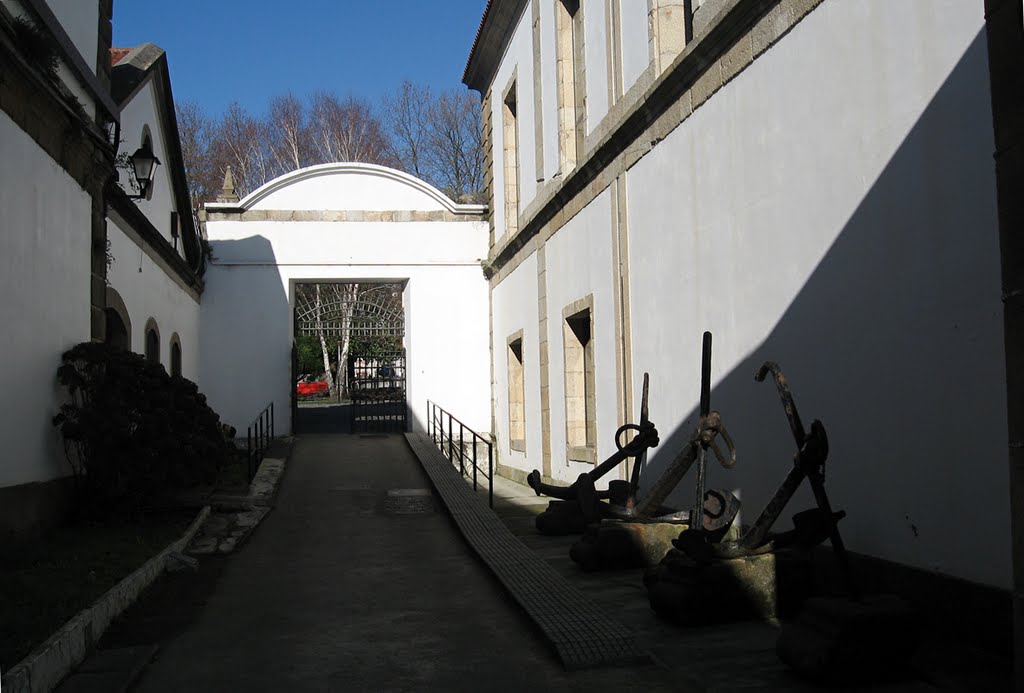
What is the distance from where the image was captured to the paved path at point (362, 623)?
4.49 meters

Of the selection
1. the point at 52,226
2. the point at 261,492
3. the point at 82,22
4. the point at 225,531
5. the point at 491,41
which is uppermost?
the point at 491,41

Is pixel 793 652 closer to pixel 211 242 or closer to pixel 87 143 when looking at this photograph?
pixel 87 143

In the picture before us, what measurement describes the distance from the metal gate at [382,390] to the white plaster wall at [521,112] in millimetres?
3970

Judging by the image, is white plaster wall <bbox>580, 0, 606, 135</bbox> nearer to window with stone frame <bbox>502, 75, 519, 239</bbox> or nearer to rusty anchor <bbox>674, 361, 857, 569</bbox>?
window with stone frame <bbox>502, 75, 519, 239</bbox>

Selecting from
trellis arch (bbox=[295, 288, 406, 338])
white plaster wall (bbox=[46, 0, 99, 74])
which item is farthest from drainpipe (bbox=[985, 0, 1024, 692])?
trellis arch (bbox=[295, 288, 406, 338])

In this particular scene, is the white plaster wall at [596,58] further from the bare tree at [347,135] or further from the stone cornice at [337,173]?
the bare tree at [347,135]

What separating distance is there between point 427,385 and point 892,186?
13.0 meters

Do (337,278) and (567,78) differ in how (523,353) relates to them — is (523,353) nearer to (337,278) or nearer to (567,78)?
(567,78)

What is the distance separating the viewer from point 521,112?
1417 centimetres

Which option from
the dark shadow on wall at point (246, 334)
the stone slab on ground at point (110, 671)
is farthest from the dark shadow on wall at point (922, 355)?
the dark shadow on wall at point (246, 334)

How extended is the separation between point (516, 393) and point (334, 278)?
182 inches

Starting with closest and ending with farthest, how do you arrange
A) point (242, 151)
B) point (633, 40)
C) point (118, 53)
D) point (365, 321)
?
point (633, 40), point (118, 53), point (365, 321), point (242, 151)

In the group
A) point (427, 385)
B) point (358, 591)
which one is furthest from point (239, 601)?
point (427, 385)

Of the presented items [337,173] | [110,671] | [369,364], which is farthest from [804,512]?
[369,364]
